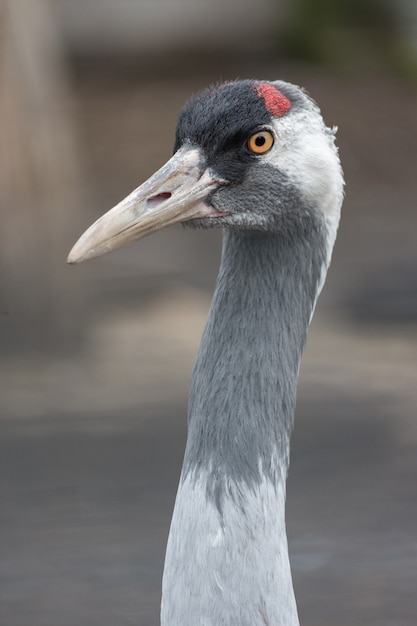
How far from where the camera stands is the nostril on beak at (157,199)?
2.16 metres

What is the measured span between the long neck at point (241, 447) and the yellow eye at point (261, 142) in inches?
A: 7.1

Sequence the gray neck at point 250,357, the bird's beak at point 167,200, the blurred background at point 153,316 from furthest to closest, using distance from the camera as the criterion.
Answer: the blurred background at point 153,316 → the gray neck at point 250,357 → the bird's beak at point 167,200

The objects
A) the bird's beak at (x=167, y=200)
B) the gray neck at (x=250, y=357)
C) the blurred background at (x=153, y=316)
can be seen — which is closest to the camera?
the bird's beak at (x=167, y=200)

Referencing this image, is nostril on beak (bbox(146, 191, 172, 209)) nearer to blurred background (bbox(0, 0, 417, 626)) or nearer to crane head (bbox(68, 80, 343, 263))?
crane head (bbox(68, 80, 343, 263))

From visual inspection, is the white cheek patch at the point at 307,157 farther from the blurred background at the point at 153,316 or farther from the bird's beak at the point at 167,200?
the blurred background at the point at 153,316

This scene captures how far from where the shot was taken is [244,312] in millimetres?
2258

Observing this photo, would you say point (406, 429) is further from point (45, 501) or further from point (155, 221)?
point (155, 221)

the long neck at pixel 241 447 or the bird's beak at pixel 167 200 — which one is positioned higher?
the bird's beak at pixel 167 200

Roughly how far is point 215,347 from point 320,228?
0.32 m

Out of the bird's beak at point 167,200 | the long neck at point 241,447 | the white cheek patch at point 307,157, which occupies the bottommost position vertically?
the long neck at point 241,447

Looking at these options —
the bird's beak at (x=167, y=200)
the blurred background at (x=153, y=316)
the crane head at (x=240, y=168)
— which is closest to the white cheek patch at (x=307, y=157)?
the crane head at (x=240, y=168)

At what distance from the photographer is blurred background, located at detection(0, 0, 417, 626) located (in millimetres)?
4195

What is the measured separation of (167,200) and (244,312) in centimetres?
28

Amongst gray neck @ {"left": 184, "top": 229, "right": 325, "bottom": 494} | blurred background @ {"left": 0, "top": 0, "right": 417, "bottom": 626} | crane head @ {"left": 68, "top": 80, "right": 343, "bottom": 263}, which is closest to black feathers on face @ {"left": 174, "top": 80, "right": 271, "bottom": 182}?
crane head @ {"left": 68, "top": 80, "right": 343, "bottom": 263}
